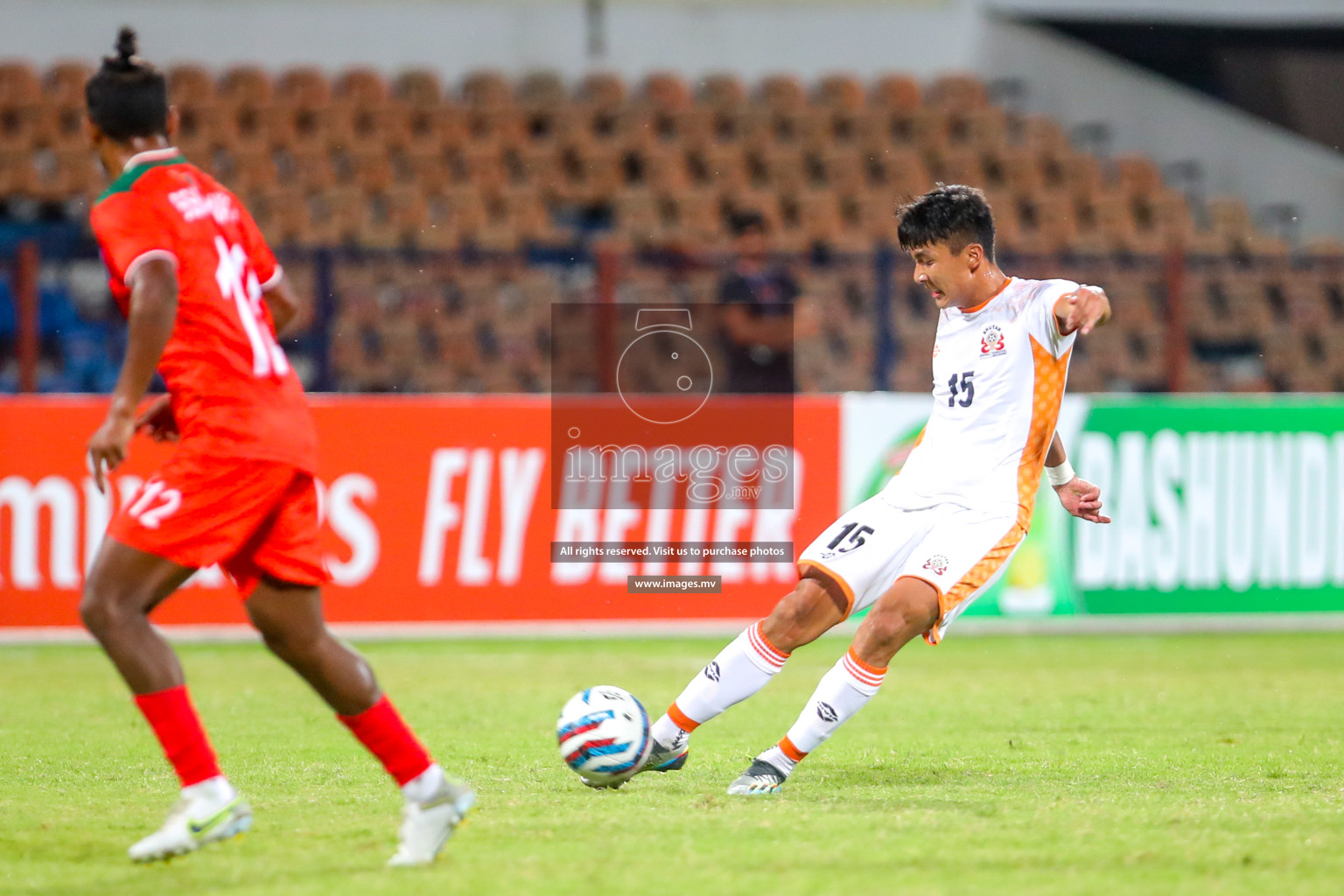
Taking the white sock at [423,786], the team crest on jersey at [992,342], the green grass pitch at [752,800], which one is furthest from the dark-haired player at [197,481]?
the team crest on jersey at [992,342]

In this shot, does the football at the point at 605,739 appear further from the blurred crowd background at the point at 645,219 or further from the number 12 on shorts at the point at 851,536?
the blurred crowd background at the point at 645,219

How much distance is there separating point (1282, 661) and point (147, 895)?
7675 millimetres

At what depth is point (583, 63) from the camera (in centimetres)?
1867

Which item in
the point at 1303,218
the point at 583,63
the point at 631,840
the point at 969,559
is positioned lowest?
the point at 631,840

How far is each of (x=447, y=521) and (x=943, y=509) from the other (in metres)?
5.52

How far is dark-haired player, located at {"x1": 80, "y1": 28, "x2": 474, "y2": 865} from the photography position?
4199mm

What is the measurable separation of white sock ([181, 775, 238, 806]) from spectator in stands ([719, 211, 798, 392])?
7478mm

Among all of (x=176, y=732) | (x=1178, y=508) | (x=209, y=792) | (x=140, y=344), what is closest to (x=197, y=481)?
(x=140, y=344)

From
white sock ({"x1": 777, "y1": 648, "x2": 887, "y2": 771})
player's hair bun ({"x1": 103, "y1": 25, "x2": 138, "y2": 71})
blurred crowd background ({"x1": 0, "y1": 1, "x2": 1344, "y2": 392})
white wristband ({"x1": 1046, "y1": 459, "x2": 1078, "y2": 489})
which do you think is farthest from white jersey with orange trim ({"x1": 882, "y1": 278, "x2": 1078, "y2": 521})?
blurred crowd background ({"x1": 0, "y1": 1, "x2": 1344, "y2": 392})

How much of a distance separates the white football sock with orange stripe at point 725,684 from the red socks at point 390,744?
4.43ft

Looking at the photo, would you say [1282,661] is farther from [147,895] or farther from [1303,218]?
[1303,218]

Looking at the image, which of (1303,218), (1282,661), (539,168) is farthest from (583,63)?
(1282,661)

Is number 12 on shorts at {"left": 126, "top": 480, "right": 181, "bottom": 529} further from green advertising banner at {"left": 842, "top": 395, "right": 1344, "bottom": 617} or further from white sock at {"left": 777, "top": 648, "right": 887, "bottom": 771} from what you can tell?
green advertising banner at {"left": 842, "top": 395, "right": 1344, "bottom": 617}

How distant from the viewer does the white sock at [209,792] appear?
14.2ft
